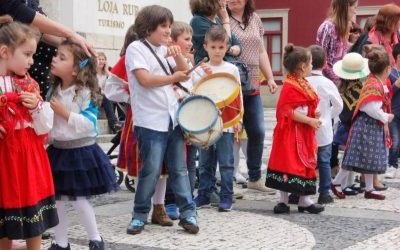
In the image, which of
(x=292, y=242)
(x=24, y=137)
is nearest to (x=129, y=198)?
(x=292, y=242)

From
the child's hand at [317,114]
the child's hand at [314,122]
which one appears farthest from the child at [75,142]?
the child's hand at [317,114]

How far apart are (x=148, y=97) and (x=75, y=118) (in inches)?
31.1

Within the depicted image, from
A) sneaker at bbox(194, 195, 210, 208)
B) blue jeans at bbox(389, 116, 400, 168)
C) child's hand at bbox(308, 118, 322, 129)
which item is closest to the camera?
child's hand at bbox(308, 118, 322, 129)

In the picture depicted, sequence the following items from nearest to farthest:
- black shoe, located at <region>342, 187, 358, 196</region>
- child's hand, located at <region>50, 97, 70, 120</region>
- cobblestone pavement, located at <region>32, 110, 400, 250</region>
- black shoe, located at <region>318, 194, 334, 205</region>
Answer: child's hand, located at <region>50, 97, 70, 120</region> → cobblestone pavement, located at <region>32, 110, 400, 250</region> → black shoe, located at <region>318, 194, 334, 205</region> → black shoe, located at <region>342, 187, 358, 196</region>

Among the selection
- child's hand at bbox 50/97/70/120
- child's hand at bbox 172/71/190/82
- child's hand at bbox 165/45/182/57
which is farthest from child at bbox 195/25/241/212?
child's hand at bbox 50/97/70/120

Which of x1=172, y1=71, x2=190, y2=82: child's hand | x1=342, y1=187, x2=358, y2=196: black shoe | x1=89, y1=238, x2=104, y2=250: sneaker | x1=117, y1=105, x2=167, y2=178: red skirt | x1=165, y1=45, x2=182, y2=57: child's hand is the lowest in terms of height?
x1=342, y1=187, x2=358, y2=196: black shoe

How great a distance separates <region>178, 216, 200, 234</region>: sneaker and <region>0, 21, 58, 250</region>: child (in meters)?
1.18

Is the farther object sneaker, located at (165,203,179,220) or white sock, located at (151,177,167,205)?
sneaker, located at (165,203,179,220)

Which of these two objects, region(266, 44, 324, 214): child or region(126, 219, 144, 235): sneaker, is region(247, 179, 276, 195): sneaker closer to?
region(266, 44, 324, 214): child

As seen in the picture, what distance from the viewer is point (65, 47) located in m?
4.53

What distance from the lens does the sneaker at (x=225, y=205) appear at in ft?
19.7

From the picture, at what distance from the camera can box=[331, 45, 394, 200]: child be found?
677 centimetres

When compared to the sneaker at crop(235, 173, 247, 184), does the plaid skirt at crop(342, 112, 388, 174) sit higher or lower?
higher

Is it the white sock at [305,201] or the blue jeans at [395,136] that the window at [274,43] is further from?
the white sock at [305,201]
